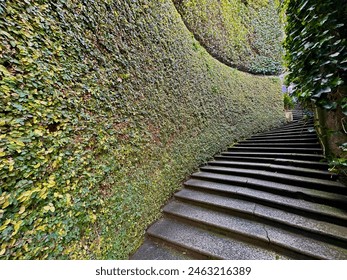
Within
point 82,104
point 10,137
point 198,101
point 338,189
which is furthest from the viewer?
point 198,101

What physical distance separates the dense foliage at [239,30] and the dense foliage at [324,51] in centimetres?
281

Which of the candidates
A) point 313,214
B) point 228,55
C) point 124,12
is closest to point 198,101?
point 124,12

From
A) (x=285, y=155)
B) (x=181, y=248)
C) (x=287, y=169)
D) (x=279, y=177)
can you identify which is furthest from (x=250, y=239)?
(x=285, y=155)

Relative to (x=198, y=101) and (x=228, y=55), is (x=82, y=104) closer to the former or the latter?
(x=198, y=101)

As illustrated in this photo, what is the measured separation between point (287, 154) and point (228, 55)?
14.5 feet

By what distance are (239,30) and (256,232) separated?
771cm

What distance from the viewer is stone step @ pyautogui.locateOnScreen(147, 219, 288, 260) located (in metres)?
1.67

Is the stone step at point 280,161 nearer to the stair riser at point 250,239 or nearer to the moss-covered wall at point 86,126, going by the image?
the moss-covered wall at point 86,126

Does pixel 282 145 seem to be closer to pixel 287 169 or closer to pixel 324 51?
pixel 287 169

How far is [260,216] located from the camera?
202 cm

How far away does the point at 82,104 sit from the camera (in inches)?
60.9

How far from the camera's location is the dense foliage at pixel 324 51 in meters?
1.53

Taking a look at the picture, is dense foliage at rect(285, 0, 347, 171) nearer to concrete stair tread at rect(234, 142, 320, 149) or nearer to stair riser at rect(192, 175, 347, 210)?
stair riser at rect(192, 175, 347, 210)

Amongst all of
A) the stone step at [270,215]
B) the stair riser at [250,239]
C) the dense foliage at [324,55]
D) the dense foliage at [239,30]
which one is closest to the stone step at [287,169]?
the dense foliage at [324,55]
